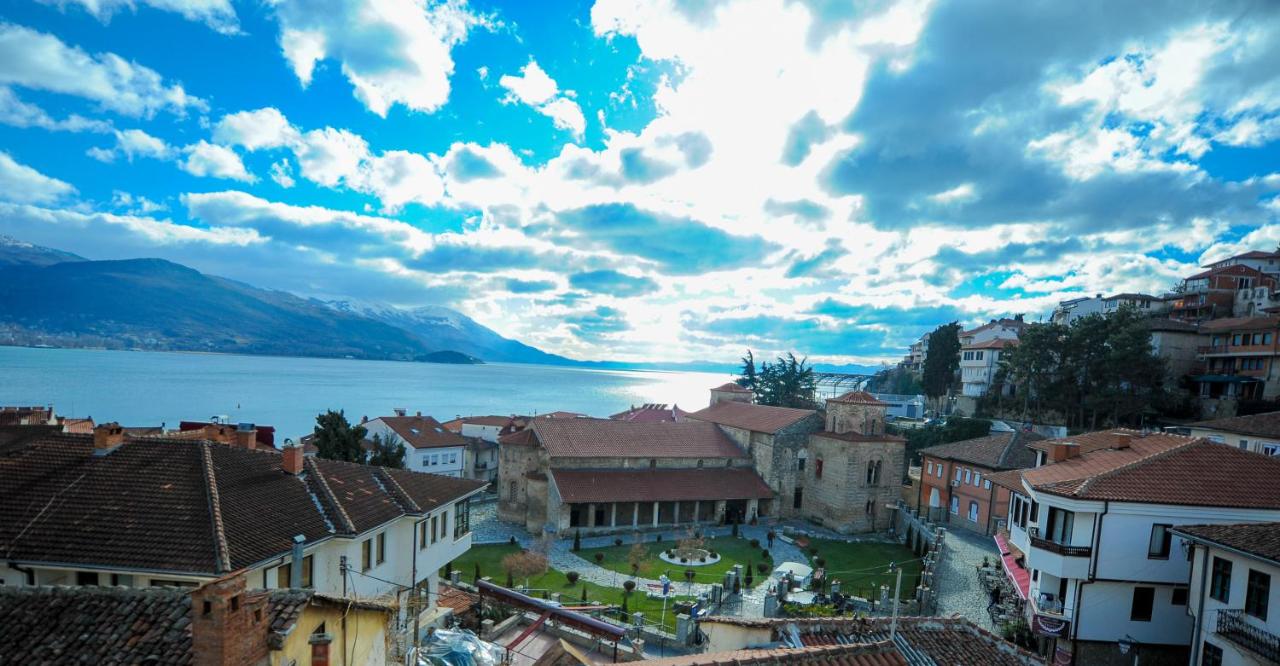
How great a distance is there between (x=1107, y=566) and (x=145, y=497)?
84.7 ft

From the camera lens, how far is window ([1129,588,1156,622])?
17.4 m

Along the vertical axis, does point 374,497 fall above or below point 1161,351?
below

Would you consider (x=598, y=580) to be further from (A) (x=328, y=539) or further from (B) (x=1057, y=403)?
(B) (x=1057, y=403)

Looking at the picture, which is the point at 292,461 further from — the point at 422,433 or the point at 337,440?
the point at 422,433

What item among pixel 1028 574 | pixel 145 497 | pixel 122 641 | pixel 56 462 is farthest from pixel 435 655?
pixel 1028 574

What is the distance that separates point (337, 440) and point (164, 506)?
2105cm

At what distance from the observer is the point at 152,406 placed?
96.1 metres

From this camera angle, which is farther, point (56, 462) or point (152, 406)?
point (152, 406)

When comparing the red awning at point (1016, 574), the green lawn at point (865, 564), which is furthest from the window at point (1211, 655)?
the green lawn at point (865, 564)

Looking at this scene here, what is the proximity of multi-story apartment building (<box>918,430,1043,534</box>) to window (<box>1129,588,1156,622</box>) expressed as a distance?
16545 mm

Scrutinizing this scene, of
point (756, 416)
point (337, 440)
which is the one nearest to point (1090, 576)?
point (756, 416)

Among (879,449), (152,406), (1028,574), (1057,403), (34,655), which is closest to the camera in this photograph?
(34,655)

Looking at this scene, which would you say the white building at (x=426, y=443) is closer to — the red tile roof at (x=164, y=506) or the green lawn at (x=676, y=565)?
the green lawn at (x=676, y=565)

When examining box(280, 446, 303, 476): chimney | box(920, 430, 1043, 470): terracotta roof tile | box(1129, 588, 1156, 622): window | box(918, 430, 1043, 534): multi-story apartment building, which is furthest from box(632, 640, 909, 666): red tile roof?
box(920, 430, 1043, 470): terracotta roof tile
